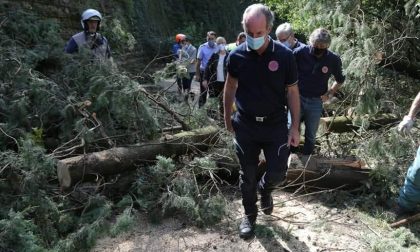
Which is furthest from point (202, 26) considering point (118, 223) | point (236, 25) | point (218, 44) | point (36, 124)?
point (118, 223)

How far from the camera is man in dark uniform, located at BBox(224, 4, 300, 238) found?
356 cm

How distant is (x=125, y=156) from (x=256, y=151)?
1373mm

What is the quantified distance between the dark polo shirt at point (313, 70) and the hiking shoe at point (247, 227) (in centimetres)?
187

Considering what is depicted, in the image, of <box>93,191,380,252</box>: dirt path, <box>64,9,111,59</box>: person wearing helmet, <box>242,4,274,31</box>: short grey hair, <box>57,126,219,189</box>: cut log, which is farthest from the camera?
<box>64,9,111,59</box>: person wearing helmet

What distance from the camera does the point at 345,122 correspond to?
634 cm

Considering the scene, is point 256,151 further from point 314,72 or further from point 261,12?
point 314,72

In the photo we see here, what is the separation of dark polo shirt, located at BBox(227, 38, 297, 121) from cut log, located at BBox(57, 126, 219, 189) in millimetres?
1373

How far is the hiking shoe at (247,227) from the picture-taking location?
3.97 metres

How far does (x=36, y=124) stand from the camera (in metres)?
4.91

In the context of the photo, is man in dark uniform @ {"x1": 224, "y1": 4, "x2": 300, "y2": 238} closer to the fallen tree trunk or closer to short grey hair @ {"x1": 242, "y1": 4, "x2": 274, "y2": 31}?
short grey hair @ {"x1": 242, "y1": 4, "x2": 274, "y2": 31}

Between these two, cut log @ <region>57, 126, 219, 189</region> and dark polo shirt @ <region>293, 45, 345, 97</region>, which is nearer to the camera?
cut log @ <region>57, 126, 219, 189</region>

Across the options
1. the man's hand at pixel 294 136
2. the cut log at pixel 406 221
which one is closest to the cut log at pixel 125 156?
the man's hand at pixel 294 136

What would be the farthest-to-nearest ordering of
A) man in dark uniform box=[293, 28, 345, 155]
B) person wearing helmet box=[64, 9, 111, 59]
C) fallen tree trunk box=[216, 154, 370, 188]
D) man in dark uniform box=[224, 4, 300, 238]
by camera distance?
person wearing helmet box=[64, 9, 111, 59]
man in dark uniform box=[293, 28, 345, 155]
fallen tree trunk box=[216, 154, 370, 188]
man in dark uniform box=[224, 4, 300, 238]

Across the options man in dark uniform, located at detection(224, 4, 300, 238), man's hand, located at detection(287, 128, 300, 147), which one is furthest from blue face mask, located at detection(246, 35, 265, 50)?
man's hand, located at detection(287, 128, 300, 147)
